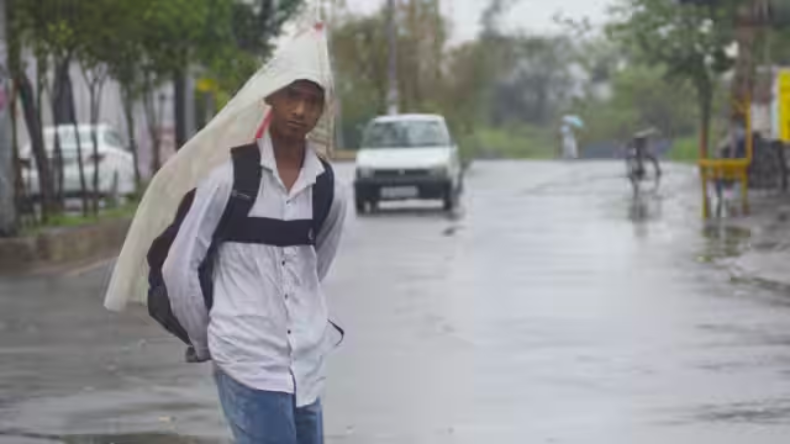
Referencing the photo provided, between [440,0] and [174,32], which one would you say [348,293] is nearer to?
[174,32]

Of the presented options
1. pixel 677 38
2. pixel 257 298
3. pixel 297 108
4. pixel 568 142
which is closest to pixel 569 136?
pixel 568 142

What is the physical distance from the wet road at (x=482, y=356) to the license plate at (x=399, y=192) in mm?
10013

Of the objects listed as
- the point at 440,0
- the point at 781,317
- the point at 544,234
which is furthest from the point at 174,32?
the point at 440,0

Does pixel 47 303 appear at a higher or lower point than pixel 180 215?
lower

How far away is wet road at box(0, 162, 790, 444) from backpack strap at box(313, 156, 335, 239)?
4.13 metres

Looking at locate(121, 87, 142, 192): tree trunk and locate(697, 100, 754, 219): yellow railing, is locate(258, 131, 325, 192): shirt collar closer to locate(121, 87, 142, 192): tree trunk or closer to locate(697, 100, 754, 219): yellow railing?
locate(697, 100, 754, 219): yellow railing

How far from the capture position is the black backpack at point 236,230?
6.10 meters

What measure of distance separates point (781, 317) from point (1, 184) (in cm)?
959

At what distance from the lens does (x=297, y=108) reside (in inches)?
241

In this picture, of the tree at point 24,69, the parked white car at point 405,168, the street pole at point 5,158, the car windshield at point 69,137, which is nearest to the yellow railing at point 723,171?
the parked white car at point 405,168

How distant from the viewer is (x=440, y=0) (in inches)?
3078

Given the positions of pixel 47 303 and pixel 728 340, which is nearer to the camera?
pixel 728 340

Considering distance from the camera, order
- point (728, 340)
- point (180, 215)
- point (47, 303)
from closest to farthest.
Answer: point (180, 215) → point (728, 340) → point (47, 303)

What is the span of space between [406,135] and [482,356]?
22.9 m
